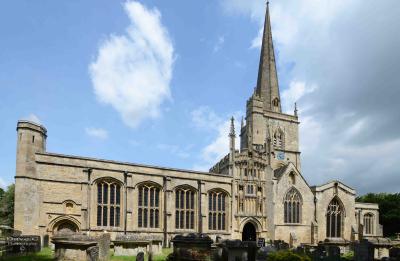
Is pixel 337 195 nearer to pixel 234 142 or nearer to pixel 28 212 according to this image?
pixel 234 142

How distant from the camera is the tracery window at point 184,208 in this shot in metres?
33.0

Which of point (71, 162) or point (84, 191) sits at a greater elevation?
point (71, 162)

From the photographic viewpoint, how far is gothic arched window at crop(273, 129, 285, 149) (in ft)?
164

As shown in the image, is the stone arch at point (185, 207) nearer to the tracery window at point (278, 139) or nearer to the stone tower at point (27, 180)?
the stone tower at point (27, 180)

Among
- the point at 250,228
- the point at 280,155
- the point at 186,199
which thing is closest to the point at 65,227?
the point at 186,199

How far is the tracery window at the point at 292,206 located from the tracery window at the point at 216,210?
7388 mm

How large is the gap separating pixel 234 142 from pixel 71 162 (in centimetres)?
1556

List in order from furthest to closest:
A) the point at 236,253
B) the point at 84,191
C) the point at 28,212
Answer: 1. the point at 84,191
2. the point at 28,212
3. the point at 236,253

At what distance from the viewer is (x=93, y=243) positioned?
592 inches

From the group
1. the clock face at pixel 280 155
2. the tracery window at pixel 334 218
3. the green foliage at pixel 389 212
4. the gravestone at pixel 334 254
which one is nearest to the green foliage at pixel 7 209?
the clock face at pixel 280 155

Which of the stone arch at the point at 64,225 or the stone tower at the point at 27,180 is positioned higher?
the stone tower at the point at 27,180

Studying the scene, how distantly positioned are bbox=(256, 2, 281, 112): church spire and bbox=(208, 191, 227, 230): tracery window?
19.9m

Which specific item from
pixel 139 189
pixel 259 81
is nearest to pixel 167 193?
pixel 139 189

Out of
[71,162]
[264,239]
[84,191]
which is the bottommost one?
[264,239]
